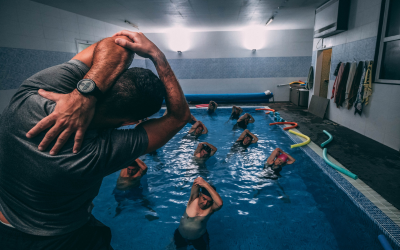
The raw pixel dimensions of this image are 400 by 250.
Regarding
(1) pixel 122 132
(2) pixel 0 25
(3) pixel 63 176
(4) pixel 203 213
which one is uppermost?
(2) pixel 0 25

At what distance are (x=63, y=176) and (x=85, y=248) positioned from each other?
1.84ft

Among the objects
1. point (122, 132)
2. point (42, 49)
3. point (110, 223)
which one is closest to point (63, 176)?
point (122, 132)

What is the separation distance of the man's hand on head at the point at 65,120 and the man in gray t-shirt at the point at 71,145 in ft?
0.06

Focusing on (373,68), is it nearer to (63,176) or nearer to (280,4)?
(280,4)

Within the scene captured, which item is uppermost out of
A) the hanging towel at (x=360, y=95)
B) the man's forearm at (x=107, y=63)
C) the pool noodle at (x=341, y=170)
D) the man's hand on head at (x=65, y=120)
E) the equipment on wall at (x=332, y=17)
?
the equipment on wall at (x=332, y=17)

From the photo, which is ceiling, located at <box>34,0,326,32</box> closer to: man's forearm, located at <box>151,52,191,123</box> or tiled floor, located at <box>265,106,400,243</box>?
tiled floor, located at <box>265,106,400,243</box>

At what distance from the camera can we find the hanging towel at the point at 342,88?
6.32 m

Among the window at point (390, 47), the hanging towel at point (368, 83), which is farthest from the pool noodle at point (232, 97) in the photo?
the window at point (390, 47)

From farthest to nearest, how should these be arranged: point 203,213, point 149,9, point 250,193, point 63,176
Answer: point 149,9 < point 250,193 < point 203,213 < point 63,176

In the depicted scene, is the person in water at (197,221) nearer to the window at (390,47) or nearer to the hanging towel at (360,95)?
the window at (390,47)

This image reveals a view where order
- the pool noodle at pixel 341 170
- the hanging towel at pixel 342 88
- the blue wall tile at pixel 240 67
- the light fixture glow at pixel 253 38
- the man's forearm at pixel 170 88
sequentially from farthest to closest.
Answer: the blue wall tile at pixel 240 67, the light fixture glow at pixel 253 38, the hanging towel at pixel 342 88, the pool noodle at pixel 341 170, the man's forearm at pixel 170 88

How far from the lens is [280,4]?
6.99m

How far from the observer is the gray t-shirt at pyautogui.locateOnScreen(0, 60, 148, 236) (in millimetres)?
865

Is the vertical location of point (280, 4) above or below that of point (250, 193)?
above
